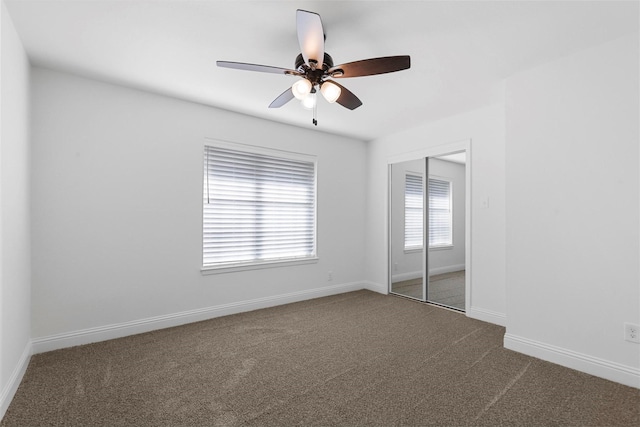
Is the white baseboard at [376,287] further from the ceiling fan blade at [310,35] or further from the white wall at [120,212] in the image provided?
the ceiling fan blade at [310,35]

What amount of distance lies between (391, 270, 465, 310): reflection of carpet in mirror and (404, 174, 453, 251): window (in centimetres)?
46

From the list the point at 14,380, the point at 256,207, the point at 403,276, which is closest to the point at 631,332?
the point at 403,276

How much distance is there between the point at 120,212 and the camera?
3133mm

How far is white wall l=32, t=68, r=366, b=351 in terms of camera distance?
2807 millimetres

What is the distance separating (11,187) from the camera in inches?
84.5

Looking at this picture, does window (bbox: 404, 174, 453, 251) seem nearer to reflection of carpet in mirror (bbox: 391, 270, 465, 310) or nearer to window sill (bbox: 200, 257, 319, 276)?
reflection of carpet in mirror (bbox: 391, 270, 465, 310)

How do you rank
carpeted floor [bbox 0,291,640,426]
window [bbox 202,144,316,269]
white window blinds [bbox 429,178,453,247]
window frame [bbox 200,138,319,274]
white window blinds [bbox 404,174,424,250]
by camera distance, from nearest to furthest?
carpeted floor [bbox 0,291,640,426] → window frame [bbox 200,138,319,274] → window [bbox 202,144,316,269] → white window blinds [bbox 429,178,453,247] → white window blinds [bbox 404,174,424,250]

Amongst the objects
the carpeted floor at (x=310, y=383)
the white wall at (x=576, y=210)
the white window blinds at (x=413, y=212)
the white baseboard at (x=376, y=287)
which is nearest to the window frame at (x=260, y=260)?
the carpeted floor at (x=310, y=383)

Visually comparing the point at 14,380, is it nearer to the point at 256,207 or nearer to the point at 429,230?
the point at 256,207

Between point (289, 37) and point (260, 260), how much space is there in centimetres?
270

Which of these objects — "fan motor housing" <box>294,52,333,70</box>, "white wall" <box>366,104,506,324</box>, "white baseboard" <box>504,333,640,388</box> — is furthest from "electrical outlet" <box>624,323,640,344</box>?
"fan motor housing" <box>294,52,333,70</box>

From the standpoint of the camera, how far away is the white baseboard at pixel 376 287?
16.1 ft

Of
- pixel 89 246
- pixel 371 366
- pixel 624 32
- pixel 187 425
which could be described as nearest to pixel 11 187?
pixel 89 246

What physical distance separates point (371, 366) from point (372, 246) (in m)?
2.76
